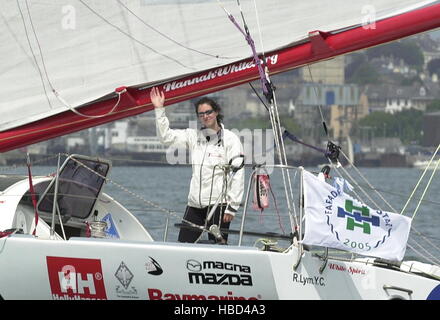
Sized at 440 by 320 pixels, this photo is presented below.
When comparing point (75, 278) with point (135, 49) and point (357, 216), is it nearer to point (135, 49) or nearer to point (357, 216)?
point (357, 216)

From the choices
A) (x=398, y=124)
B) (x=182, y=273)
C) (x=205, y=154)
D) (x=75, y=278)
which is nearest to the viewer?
(x=182, y=273)

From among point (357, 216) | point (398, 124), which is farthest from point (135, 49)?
point (398, 124)

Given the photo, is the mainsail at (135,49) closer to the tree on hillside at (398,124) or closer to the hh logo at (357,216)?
the hh logo at (357,216)

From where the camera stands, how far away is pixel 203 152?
727cm

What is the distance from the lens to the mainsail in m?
7.39

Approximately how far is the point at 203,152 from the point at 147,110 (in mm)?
509

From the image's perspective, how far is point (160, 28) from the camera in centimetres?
780

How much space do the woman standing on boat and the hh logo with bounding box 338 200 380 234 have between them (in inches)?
30.3

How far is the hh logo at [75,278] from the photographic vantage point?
21.8ft

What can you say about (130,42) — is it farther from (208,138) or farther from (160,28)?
(208,138)

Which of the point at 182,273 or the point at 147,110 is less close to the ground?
the point at 147,110
